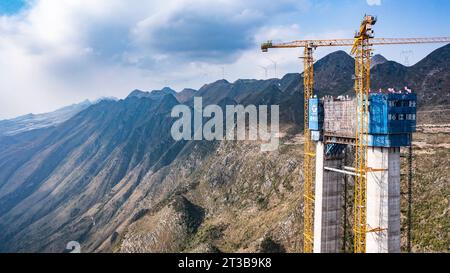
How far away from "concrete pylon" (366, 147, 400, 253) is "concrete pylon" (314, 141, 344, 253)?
39.4 ft

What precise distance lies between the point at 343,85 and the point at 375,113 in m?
152

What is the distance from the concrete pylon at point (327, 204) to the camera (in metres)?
60.8

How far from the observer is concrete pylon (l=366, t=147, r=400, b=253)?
157ft

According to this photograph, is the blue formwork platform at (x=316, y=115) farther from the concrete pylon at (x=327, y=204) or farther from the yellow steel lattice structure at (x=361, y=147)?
the yellow steel lattice structure at (x=361, y=147)

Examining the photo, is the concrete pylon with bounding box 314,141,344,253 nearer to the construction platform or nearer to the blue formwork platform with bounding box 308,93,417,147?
the construction platform

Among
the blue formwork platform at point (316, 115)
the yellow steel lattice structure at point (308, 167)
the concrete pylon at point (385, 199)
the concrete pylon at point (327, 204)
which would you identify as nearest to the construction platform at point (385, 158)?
the concrete pylon at point (385, 199)

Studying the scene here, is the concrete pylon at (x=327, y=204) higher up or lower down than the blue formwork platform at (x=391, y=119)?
lower down

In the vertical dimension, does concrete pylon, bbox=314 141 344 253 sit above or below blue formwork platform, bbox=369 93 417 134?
below

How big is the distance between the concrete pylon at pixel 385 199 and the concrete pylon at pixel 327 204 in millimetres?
12020

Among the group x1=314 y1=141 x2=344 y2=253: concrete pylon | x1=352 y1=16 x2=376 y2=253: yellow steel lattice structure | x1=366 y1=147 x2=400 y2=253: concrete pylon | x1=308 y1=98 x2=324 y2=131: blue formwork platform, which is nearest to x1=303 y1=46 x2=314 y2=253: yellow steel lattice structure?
x1=308 y1=98 x2=324 y2=131: blue formwork platform

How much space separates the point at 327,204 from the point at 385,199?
1420 centimetres
